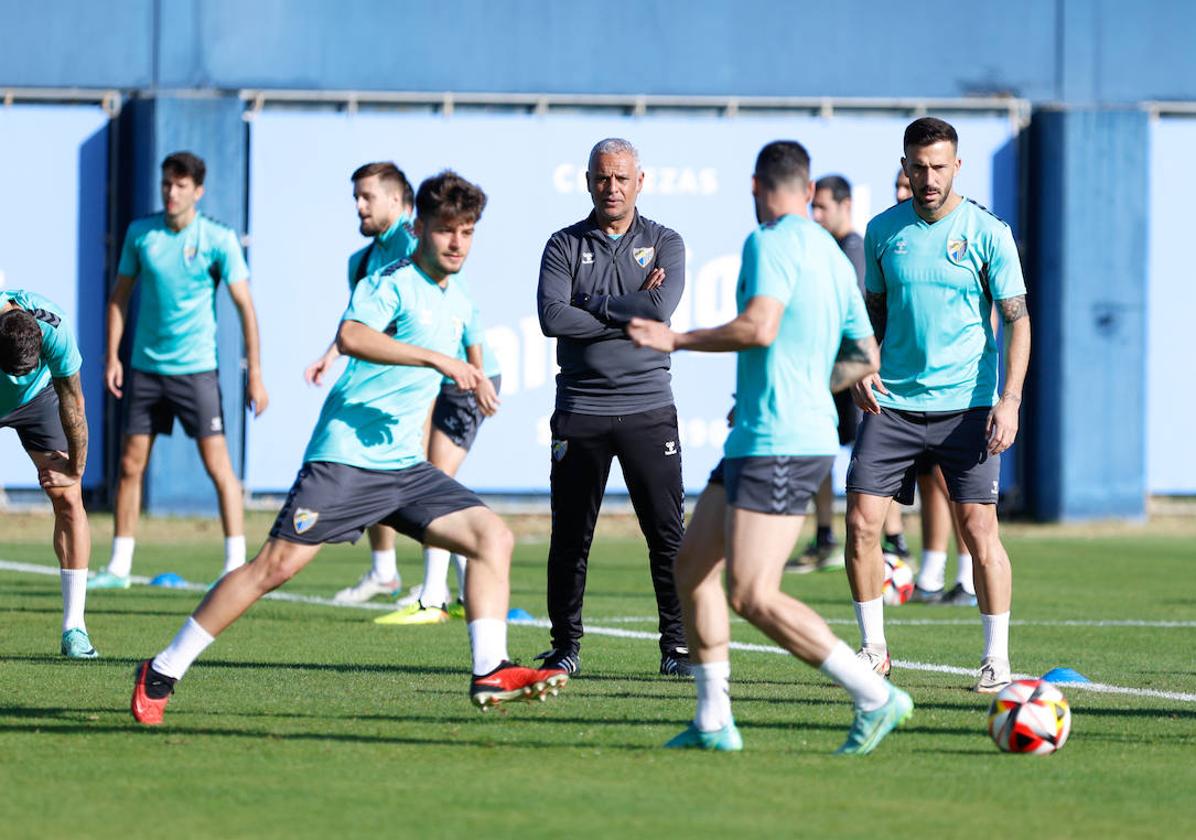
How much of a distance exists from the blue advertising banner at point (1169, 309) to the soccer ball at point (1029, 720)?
14.3 meters

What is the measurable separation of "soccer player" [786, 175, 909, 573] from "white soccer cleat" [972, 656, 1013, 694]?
318 centimetres

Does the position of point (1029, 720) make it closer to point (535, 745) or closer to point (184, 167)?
point (535, 745)

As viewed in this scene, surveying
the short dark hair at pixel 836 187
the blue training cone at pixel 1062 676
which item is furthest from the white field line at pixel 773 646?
the short dark hair at pixel 836 187

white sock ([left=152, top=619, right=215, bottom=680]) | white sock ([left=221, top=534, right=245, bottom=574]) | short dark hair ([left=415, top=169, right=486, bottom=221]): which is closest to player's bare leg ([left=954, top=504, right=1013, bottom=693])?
short dark hair ([left=415, top=169, right=486, bottom=221])

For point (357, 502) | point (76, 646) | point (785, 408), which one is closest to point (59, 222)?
point (76, 646)

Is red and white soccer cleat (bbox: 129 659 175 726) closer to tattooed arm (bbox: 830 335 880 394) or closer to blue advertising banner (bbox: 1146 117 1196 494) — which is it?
tattooed arm (bbox: 830 335 880 394)

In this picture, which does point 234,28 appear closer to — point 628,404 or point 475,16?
point 475,16

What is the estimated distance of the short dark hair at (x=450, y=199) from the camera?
763cm

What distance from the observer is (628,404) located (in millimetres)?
9078

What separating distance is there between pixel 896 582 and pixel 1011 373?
4312 millimetres

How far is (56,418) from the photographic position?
979 cm

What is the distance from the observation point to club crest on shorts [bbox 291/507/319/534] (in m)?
7.44

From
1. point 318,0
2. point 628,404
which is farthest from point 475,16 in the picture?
point 628,404

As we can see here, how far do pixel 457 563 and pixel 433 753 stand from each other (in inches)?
178
